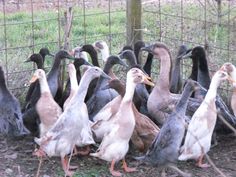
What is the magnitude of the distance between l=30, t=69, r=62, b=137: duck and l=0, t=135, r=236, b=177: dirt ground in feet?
0.91

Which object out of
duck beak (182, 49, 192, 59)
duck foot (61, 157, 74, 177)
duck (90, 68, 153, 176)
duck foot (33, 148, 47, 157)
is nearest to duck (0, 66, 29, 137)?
duck foot (33, 148, 47, 157)

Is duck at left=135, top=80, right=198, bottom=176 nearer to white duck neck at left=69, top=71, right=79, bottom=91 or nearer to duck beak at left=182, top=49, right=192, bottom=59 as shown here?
white duck neck at left=69, top=71, right=79, bottom=91

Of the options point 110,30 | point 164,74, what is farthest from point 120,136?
point 110,30

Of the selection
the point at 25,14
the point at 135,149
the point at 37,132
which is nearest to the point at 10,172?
the point at 37,132

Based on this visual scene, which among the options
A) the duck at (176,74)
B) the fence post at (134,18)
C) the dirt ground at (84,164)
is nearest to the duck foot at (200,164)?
the dirt ground at (84,164)

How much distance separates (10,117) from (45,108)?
1.43 feet

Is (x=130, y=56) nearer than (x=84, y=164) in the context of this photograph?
No

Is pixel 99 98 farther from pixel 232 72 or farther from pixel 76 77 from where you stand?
pixel 232 72

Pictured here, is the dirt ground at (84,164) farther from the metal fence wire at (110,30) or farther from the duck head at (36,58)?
the metal fence wire at (110,30)

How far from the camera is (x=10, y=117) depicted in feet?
→ 19.8

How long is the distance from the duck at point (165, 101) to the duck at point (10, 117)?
4.28 feet

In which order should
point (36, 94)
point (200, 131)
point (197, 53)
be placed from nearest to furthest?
point (200, 131) → point (36, 94) → point (197, 53)

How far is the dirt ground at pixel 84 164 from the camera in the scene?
5375mm

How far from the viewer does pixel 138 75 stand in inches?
215
